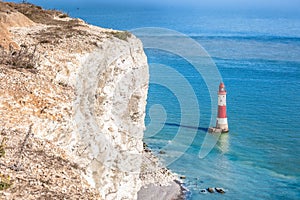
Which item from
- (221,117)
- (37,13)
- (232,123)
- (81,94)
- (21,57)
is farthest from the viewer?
(232,123)

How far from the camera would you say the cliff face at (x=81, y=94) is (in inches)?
486

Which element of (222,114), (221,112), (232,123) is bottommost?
(232,123)

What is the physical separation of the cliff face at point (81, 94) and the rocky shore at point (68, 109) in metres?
0.03

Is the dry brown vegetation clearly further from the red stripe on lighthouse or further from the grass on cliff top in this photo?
the red stripe on lighthouse

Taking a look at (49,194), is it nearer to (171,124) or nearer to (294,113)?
(171,124)

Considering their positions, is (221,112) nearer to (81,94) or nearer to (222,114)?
(222,114)

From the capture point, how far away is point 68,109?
519 inches

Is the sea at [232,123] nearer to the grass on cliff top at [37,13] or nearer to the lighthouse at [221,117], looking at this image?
the lighthouse at [221,117]

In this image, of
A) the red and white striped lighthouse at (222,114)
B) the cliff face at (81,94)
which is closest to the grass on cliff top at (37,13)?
the cliff face at (81,94)

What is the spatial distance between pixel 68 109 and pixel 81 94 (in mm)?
1631

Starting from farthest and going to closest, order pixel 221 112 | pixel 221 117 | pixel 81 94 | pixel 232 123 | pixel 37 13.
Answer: pixel 232 123, pixel 221 117, pixel 221 112, pixel 37 13, pixel 81 94

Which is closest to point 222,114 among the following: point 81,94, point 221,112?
point 221,112

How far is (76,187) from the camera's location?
32.5 ft

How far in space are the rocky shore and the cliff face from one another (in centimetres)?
3
